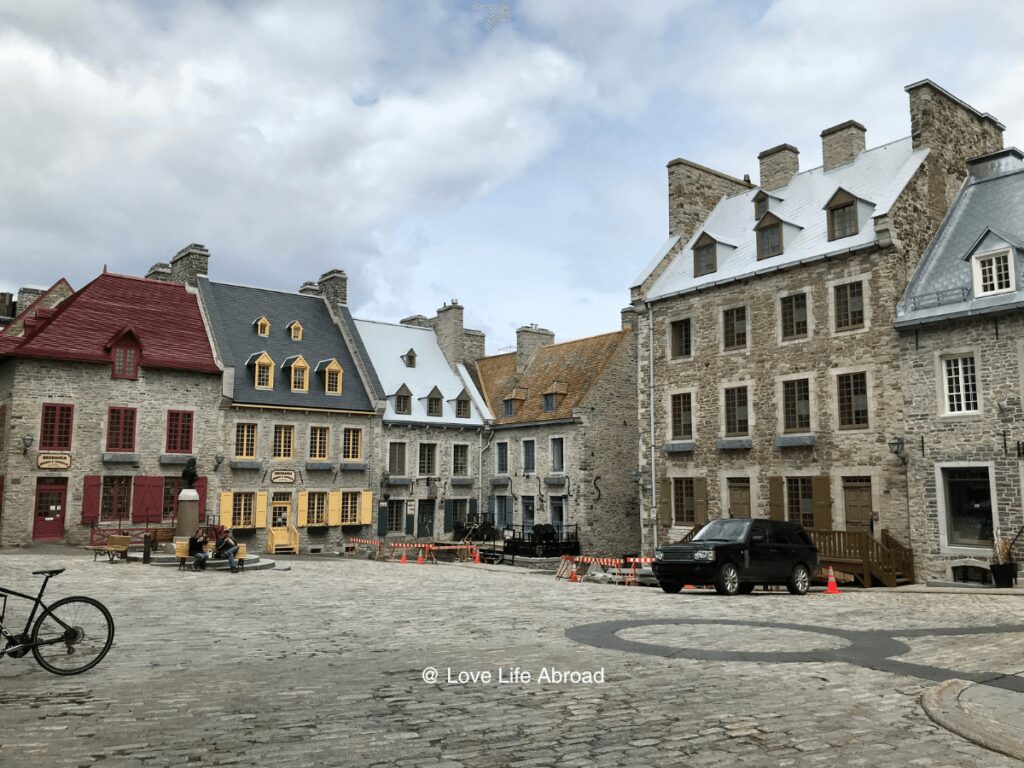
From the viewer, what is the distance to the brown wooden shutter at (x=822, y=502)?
25.1 meters

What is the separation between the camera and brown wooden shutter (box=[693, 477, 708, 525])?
2872 centimetres

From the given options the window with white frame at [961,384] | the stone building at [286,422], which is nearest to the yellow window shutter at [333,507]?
the stone building at [286,422]

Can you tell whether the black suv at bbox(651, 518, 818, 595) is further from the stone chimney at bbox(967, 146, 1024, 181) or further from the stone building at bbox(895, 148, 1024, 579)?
the stone chimney at bbox(967, 146, 1024, 181)

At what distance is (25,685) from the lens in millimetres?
8289

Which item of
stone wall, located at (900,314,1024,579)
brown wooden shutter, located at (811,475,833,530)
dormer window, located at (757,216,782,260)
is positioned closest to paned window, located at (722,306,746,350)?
dormer window, located at (757,216,782,260)

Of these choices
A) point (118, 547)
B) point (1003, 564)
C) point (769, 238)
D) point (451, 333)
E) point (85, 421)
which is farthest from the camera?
point (451, 333)

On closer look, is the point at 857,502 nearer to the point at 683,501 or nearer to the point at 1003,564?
the point at 1003,564

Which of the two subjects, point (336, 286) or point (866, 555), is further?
point (336, 286)

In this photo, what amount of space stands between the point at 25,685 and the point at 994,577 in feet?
67.0

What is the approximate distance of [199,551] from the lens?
23938mm

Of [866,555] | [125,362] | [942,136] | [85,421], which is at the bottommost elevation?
[866,555]

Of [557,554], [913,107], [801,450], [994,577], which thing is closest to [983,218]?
[913,107]

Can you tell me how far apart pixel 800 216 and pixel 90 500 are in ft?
88.5

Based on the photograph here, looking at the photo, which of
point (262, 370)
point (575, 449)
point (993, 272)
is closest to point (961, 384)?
point (993, 272)
